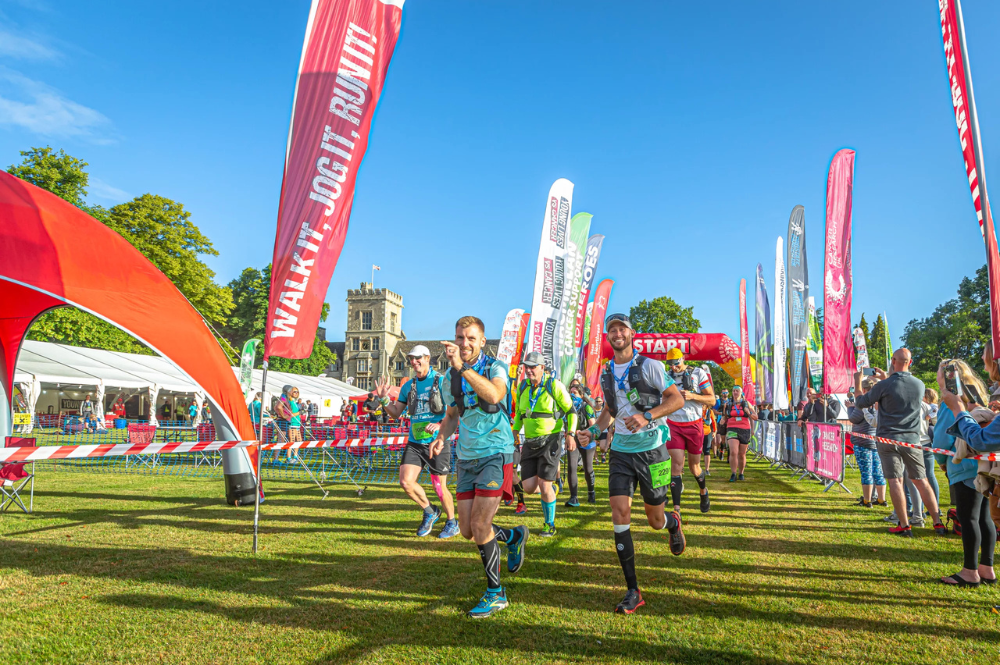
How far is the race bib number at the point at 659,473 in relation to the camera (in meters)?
4.43

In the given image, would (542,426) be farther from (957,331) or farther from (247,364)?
(957,331)

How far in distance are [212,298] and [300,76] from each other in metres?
35.0

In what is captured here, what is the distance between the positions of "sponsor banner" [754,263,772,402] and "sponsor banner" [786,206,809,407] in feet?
16.4

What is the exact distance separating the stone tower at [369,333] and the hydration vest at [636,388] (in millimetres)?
88766

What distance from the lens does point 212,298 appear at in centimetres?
3722

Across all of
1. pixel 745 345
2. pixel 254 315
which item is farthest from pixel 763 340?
pixel 254 315

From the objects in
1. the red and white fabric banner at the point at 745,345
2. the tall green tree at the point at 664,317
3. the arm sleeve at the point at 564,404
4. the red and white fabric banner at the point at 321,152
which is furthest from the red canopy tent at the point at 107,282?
the tall green tree at the point at 664,317

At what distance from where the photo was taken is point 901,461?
686cm

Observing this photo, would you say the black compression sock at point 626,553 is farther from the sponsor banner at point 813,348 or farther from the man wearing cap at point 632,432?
the sponsor banner at point 813,348

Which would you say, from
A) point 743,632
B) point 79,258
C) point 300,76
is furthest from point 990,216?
point 79,258

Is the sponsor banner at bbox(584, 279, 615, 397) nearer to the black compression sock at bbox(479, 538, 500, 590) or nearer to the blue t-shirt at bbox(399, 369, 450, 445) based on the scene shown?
the blue t-shirt at bbox(399, 369, 450, 445)

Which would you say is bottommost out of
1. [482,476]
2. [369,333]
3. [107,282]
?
[482,476]

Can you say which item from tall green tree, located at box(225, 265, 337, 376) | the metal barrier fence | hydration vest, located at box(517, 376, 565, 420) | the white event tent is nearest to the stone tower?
tall green tree, located at box(225, 265, 337, 376)

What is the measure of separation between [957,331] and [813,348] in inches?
1956
